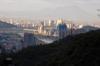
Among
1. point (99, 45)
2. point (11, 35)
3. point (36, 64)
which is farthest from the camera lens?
point (11, 35)

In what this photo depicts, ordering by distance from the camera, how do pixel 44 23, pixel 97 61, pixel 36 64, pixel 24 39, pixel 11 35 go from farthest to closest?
1. pixel 44 23
2. pixel 11 35
3. pixel 24 39
4. pixel 36 64
5. pixel 97 61

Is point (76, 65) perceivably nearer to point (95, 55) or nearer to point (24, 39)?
point (95, 55)

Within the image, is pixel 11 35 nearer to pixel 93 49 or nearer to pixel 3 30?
pixel 3 30

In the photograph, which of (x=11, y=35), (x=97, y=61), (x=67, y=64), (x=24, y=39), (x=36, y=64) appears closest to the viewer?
(x=97, y=61)

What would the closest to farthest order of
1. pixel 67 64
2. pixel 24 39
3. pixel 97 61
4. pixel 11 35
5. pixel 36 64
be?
1. pixel 97 61
2. pixel 67 64
3. pixel 36 64
4. pixel 24 39
5. pixel 11 35

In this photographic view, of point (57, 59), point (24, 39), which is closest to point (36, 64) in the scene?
point (57, 59)

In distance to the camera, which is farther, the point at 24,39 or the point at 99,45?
the point at 24,39

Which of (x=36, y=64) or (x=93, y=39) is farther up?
(x=93, y=39)

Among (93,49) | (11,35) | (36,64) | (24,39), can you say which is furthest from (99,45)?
(11,35)

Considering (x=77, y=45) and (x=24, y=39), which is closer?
(x=77, y=45)
